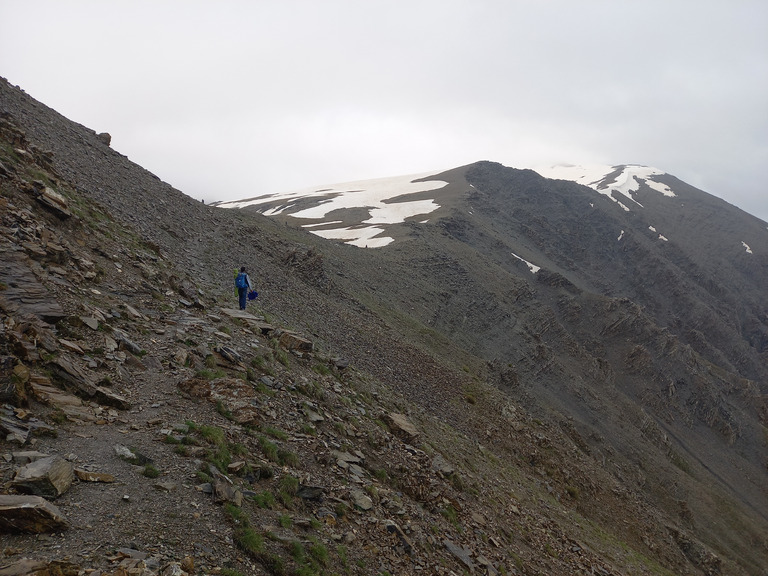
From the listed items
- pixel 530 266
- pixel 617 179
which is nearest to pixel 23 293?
pixel 530 266

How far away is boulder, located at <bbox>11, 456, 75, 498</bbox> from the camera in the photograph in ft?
22.5

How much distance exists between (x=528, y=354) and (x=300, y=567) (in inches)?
1829

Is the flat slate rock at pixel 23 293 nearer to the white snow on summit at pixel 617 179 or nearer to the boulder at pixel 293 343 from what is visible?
the boulder at pixel 293 343

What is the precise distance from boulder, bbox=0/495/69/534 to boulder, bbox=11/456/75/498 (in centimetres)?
33

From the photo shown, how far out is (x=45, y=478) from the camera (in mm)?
7051

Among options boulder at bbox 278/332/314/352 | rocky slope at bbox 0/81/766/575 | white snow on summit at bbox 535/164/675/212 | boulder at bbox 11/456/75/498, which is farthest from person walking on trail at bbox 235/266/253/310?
white snow on summit at bbox 535/164/675/212

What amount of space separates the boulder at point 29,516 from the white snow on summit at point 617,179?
147195 millimetres

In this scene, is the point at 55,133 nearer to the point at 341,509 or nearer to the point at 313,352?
the point at 313,352

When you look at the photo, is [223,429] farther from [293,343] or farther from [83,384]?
[293,343]

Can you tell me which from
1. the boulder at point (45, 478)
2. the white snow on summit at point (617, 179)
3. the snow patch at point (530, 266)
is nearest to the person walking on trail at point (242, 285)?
the boulder at point (45, 478)

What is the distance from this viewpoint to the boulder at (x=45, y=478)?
6859 mm

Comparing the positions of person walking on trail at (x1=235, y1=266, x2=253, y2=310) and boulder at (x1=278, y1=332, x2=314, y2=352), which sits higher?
person walking on trail at (x1=235, y1=266, x2=253, y2=310)

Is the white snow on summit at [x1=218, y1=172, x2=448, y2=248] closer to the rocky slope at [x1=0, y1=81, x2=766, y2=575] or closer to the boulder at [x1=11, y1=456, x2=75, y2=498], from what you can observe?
the rocky slope at [x1=0, y1=81, x2=766, y2=575]

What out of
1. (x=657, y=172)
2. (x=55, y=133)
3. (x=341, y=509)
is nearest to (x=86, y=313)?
(x=341, y=509)
